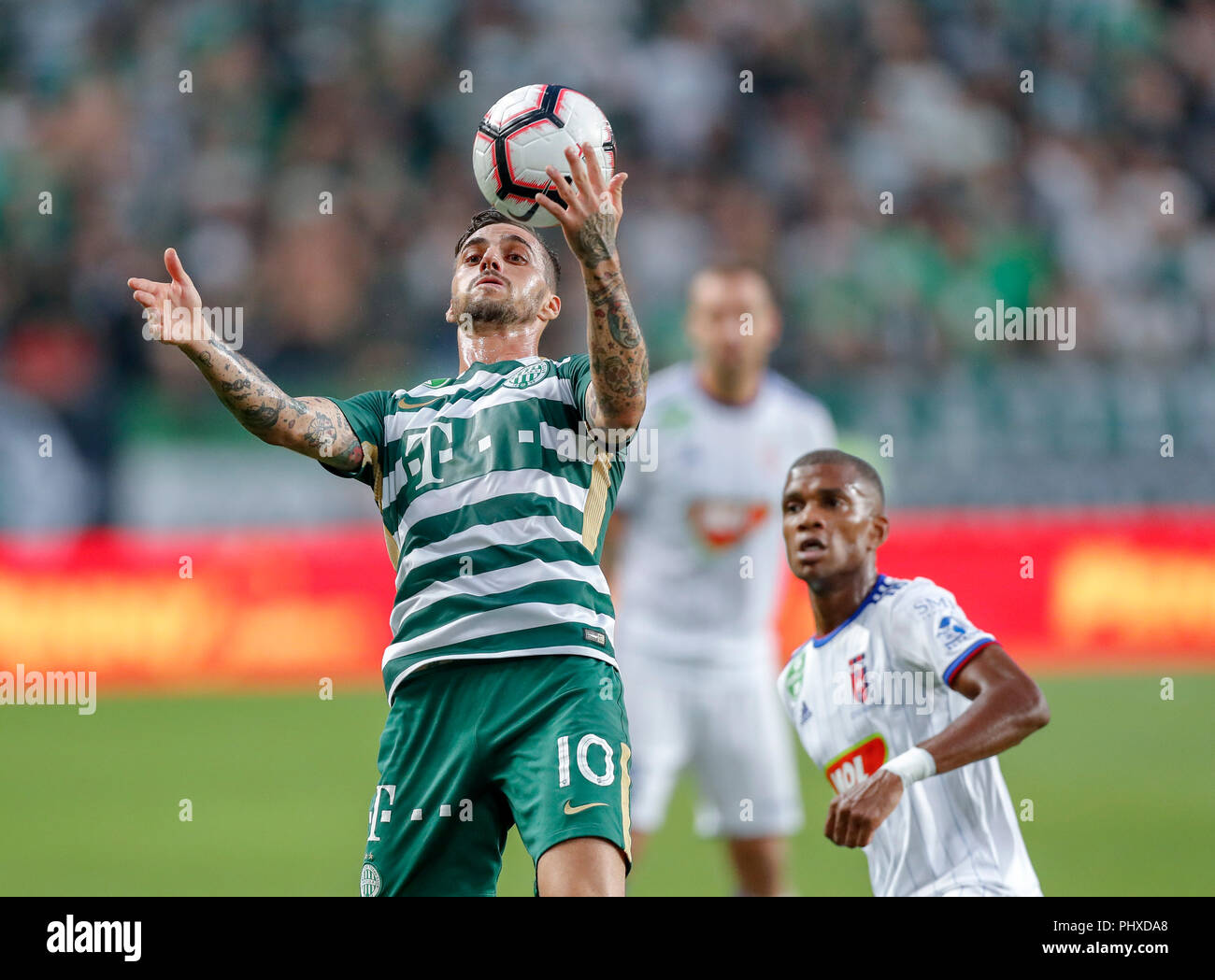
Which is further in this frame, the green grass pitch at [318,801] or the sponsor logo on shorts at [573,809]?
the green grass pitch at [318,801]

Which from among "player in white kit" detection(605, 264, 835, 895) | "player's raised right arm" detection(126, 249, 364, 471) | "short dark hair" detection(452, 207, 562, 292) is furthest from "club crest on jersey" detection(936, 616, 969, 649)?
"player in white kit" detection(605, 264, 835, 895)

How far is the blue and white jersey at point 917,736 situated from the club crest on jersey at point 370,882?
4.46 ft

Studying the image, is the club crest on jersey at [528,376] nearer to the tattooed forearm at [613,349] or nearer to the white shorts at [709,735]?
the tattooed forearm at [613,349]

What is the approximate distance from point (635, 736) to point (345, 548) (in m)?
4.76

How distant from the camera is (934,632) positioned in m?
4.36

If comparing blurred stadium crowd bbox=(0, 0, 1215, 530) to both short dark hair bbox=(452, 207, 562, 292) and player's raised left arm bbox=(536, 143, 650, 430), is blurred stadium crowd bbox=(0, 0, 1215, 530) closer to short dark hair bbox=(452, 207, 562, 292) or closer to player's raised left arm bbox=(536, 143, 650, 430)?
short dark hair bbox=(452, 207, 562, 292)

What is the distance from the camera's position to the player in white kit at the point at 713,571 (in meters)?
7.45

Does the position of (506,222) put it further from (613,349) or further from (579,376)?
(613,349)

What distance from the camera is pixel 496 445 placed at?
460 cm

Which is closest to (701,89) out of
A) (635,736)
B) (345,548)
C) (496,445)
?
(345,548)

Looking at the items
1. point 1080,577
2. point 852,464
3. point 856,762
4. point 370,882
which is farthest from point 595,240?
point 1080,577

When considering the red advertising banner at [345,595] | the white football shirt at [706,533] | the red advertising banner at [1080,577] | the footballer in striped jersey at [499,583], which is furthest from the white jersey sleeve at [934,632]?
the red advertising banner at [1080,577]

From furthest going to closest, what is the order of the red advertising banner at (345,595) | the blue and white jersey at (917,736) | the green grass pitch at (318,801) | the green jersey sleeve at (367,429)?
the red advertising banner at (345,595), the green grass pitch at (318,801), the green jersey sleeve at (367,429), the blue and white jersey at (917,736)

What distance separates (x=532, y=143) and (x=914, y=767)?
2222 mm
